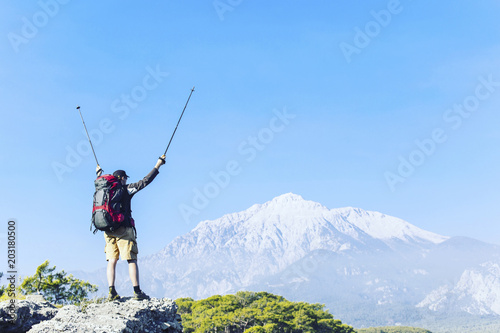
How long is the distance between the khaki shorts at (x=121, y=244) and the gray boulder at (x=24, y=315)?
146cm

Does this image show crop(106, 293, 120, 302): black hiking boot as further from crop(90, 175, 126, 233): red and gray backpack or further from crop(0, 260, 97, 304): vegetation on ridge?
crop(0, 260, 97, 304): vegetation on ridge

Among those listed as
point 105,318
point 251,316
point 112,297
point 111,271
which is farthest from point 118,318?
point 251,316

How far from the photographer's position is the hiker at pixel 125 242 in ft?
29.8

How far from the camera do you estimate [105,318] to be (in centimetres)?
771

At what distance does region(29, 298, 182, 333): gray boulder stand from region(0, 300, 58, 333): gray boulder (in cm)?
92

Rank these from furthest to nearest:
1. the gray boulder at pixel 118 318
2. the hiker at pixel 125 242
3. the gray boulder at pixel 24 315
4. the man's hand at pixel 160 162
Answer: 1. the man's hand at pixel 160 162
2. the hiker at pixel 125 242
3. the gray boulder at pixel 24 315
4. the gray boulder at pixel 118 318

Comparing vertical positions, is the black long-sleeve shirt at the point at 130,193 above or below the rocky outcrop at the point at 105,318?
above

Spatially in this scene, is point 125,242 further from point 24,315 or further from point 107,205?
point 24,315

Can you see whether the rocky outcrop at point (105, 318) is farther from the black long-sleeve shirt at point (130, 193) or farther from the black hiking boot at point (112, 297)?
the black long-sleeve shirt at point (130, 193)

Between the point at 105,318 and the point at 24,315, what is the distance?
1775 millimetres

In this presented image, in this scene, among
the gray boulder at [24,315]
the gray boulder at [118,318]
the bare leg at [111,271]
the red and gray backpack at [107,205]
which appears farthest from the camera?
the bare leg at [111,271]

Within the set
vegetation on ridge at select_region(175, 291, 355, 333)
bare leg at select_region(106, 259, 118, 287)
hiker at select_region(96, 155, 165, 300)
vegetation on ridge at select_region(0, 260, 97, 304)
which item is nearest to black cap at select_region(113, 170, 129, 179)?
hiker at select_region(96, 155, 165, 300)

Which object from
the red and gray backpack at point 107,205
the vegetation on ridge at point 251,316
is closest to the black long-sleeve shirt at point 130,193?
the red and gray backpack at point 107,205

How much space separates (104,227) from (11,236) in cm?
342
